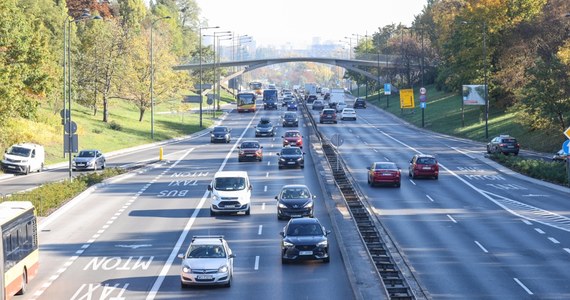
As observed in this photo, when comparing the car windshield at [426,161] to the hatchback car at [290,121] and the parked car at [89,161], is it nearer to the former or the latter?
the parked car at [89,161]

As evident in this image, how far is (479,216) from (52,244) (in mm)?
17917

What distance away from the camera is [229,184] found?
41812mm

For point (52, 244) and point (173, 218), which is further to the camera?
point (173, 218)

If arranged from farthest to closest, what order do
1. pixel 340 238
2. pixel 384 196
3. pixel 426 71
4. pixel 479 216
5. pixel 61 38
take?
pixel 426 71, pixel 61 38, pixel 384 196, pixel 479 216, pixel 340 238

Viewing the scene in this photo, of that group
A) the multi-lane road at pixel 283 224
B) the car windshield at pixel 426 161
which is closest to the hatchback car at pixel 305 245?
the multi-lane road at pixel 283 224

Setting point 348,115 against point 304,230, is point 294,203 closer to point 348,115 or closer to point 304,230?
point 304,230

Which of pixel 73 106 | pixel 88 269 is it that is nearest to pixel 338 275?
pixel 88 269

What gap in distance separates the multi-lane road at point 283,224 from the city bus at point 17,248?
84cm

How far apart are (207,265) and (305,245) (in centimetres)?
448

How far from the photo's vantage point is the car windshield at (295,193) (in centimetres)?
3984

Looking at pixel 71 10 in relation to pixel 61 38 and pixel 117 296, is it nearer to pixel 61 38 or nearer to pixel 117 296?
pixel 61 38

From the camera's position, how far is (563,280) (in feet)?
88.1

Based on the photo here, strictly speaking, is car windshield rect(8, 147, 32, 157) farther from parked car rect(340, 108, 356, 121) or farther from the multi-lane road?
parked car rect(340, 108, 356, 121)

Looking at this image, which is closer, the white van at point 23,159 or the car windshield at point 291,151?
the car windshield at point 291,151
